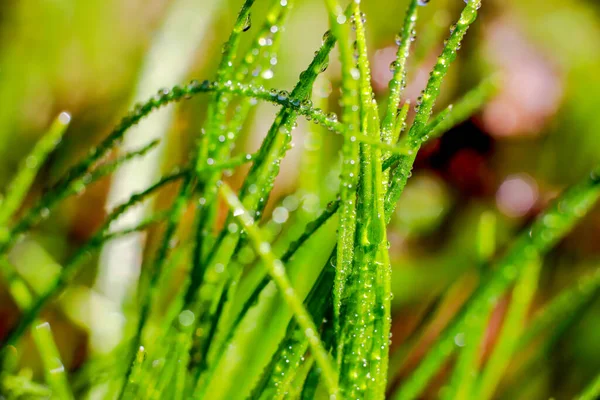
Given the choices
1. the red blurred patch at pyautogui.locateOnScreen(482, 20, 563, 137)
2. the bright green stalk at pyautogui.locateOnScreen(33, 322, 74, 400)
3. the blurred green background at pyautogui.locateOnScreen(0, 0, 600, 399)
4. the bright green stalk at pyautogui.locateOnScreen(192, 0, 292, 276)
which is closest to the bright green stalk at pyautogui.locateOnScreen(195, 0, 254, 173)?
the bright green stalk at pyautogui.locateOnScreen(192, 0, 292, 276)

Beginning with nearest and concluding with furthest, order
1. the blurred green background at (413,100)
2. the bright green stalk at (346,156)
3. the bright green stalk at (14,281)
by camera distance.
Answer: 1. the bright green stalk at (346,156)
2. the bright green stalk at (14,281)
3. the blurred green background at (413,100)

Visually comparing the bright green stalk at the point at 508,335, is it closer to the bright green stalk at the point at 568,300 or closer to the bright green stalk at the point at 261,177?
the bright green stalk at the point at 568,300

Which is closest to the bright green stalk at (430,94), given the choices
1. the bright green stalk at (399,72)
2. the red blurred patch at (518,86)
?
the bright green stalk at (399,72)

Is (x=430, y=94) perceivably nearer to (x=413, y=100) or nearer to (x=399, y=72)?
(x=399, y=72)

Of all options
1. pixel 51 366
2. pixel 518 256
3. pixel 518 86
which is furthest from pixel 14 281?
pixel 518 86

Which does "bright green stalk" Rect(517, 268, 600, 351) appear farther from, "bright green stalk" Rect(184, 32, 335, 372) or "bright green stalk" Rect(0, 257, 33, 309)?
"bright green stalk" Rect(0, 257, 33, 309)

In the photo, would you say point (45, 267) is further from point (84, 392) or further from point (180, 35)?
point (180, 35)
